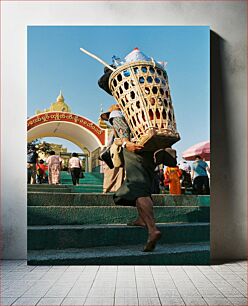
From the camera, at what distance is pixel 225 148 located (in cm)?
506

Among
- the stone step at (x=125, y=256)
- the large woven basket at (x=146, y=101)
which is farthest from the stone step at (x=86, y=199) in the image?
the large woven basket at (x=146, y=101)

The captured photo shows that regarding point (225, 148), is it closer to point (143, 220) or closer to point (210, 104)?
point (210, 104)

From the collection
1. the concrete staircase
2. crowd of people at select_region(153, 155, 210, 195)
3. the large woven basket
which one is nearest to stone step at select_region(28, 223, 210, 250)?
the concrete staircase

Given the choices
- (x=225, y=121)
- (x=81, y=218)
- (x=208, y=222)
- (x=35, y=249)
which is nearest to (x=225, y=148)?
(x=225, y=121)

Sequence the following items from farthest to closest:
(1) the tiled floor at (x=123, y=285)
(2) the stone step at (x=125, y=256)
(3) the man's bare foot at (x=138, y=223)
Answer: (3) the man's bare foot at (x=138, y=223), (2) the stone step at (x=125, y=256), (1) the tiled floor at (x=123, y=285)

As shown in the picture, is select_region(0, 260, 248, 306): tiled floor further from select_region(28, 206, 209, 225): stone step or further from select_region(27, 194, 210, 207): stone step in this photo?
select_region(27, 194, 210, 207): stone step

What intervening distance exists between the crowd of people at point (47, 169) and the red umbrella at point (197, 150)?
102 centimetres

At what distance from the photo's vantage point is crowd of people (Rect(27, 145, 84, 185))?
4941 mm

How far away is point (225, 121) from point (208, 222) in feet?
3.27

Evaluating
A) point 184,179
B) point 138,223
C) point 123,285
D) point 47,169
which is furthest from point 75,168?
point 123,285

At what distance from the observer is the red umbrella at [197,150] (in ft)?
16.2

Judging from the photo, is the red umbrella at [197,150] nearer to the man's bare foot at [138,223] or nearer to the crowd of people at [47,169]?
the man's bare foot at [138,223]

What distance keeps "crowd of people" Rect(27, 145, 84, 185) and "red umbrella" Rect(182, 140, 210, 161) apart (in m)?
1.02

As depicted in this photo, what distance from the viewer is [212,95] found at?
5090mm
